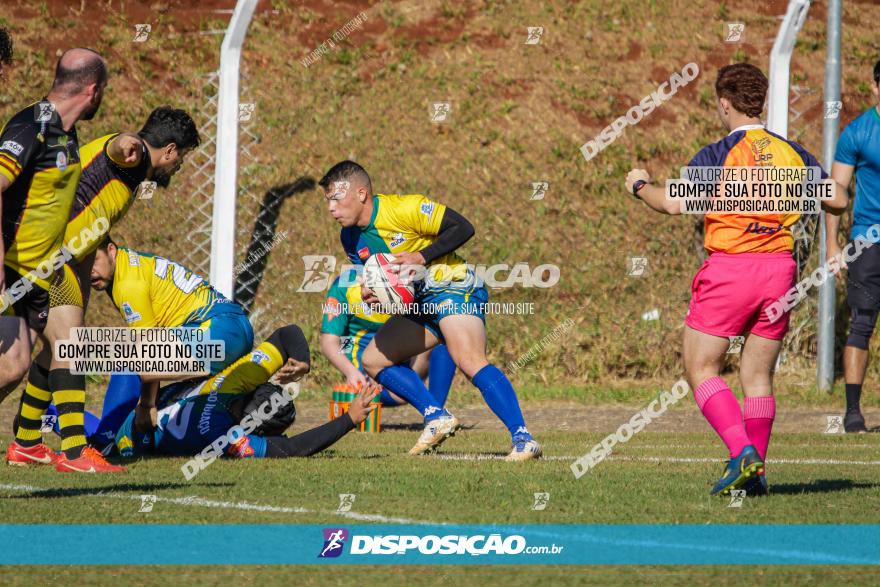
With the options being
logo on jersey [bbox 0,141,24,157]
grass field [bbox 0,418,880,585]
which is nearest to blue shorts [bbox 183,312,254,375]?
grass field [bbox 0,418,880,585]

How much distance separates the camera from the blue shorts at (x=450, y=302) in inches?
326

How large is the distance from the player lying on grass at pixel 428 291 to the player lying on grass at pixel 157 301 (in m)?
0.96

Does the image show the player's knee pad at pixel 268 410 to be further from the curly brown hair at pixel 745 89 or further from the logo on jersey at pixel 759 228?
the curly brown hair at pixel 745 89

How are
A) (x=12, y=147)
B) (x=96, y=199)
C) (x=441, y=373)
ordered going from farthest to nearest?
(x=441, y=373) < (x=96, y=199) < (x=12, y=147)

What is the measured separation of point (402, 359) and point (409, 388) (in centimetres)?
21

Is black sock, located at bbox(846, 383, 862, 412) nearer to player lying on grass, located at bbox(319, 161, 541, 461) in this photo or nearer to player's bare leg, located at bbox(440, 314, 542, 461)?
player lying on grass, located at bbox(319, 161, 541, 461)

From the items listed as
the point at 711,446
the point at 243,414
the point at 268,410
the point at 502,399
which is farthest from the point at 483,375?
the point at 711,446

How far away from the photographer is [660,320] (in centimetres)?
1380

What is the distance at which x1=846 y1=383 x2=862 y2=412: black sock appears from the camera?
32.9 ft

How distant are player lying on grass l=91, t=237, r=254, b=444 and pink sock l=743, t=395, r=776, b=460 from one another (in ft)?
11.6

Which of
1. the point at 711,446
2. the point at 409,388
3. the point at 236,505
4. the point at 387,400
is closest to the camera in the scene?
the point at 236,505

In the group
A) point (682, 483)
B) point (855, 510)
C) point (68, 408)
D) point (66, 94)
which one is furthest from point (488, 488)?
point (66, 94)

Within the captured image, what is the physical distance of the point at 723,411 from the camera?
6305 millimetres

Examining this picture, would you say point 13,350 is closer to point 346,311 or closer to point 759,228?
point 759,228
